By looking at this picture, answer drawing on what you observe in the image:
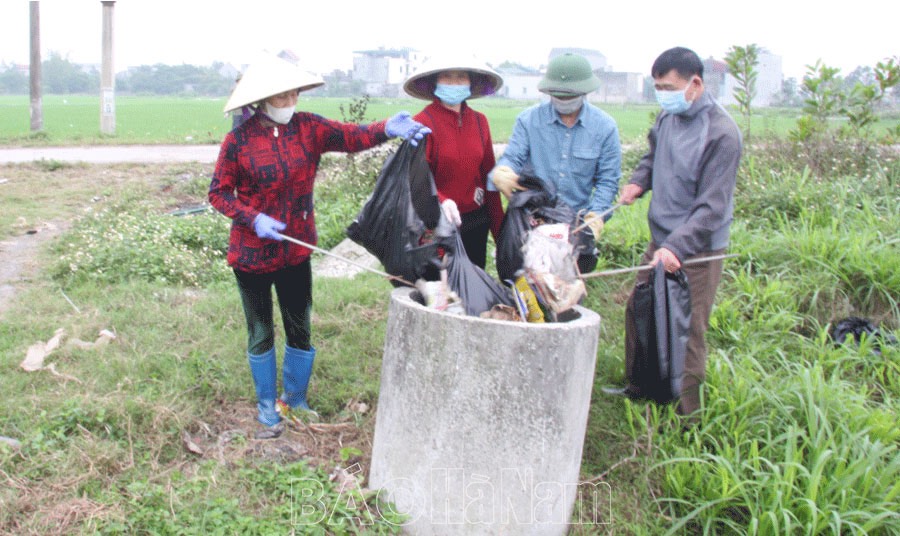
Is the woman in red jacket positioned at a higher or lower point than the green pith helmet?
lower

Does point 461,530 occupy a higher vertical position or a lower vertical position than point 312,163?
lower

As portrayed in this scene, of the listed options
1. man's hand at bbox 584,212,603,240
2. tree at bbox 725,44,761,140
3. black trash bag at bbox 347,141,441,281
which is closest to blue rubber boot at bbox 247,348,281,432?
black trash bag at bbox 347,141,441,281

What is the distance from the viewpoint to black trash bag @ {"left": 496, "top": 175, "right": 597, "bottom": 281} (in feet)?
10.9

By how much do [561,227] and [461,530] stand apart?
1229 millimetres

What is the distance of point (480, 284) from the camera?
3.05m

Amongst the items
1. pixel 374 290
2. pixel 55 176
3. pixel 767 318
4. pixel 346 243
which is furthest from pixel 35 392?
pixel 55 176

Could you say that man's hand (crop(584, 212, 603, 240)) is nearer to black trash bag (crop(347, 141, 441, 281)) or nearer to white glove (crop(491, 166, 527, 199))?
white glove (crop(491, 166, 527, 199))

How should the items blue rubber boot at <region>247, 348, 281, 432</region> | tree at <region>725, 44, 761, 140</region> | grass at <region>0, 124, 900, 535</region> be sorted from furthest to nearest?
1. tree at <region>725, 44, 761, 140</region>
2. blue rubber boot at <region>247, 348, 281, 432</region>
3. grass at <region>0, 124, 900, 535</region>

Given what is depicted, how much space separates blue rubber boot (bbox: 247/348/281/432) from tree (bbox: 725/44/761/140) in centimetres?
579

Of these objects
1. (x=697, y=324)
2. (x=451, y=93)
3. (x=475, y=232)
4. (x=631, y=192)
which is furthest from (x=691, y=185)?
(x=451, y=93)

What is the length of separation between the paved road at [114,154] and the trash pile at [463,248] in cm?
862

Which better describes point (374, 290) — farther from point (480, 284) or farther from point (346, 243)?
point (480, 284)

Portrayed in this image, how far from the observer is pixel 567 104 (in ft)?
11.7

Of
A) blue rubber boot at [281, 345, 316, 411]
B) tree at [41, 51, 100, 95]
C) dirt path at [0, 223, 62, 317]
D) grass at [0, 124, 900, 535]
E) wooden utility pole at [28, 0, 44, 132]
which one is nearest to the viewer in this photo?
grass at [0, 124, 900, 535]
